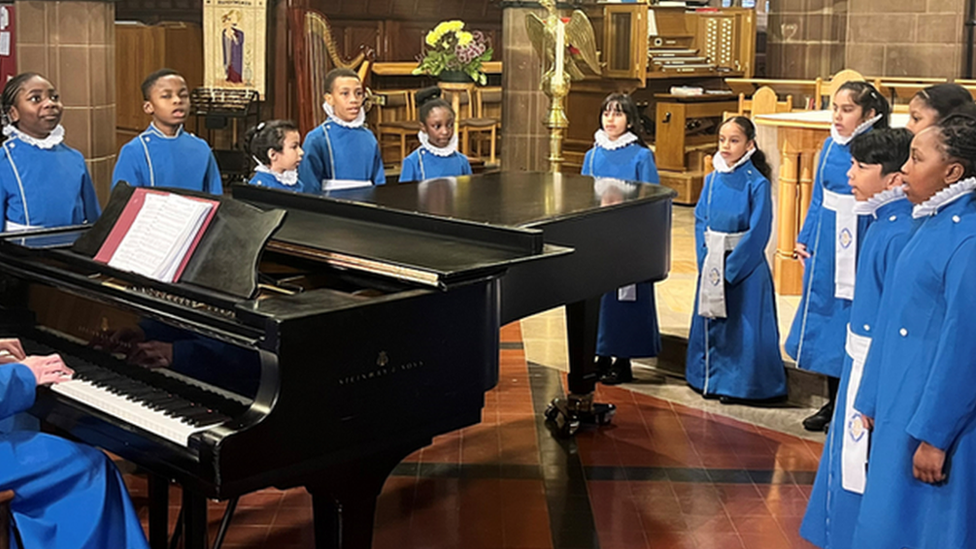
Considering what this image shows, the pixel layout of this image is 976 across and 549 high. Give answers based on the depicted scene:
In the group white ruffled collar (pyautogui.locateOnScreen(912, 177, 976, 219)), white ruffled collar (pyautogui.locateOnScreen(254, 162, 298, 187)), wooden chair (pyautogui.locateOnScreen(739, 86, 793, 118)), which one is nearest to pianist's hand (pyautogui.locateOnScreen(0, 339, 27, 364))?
white ruffled collar (pyautogui.locateOnScreen(254, 162, 298, 187))

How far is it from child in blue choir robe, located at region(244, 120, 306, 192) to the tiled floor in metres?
1.24

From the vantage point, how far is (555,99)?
671 centimetres

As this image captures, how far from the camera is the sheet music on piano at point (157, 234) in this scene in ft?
9.62

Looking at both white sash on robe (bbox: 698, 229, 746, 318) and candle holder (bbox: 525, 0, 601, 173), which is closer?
white sash on robe (bbox: 698, 229, 746, 318)

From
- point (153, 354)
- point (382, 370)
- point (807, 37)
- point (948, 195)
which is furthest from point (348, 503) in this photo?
point (807, 37)

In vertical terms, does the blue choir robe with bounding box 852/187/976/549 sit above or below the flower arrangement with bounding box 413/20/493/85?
below

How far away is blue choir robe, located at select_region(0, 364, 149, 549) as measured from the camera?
2.69 m

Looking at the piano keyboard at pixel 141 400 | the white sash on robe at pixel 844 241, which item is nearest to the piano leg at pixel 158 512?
the piano keyboard at pixel 141 400

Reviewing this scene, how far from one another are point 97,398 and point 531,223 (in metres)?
1.58

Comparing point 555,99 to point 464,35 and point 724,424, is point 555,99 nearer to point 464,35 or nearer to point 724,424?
point 724,424

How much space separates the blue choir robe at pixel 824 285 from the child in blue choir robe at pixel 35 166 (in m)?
2.98

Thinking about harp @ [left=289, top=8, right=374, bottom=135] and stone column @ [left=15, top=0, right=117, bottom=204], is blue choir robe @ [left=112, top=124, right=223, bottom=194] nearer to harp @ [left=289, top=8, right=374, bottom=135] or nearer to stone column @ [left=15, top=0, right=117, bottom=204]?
stone column @ [left=15, top=0, right=117, bottom=204]

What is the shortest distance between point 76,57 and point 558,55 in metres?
2.73

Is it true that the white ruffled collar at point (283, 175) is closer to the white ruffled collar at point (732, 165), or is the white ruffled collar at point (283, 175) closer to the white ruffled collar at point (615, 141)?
the white ruffled collar at point (615, 141)
